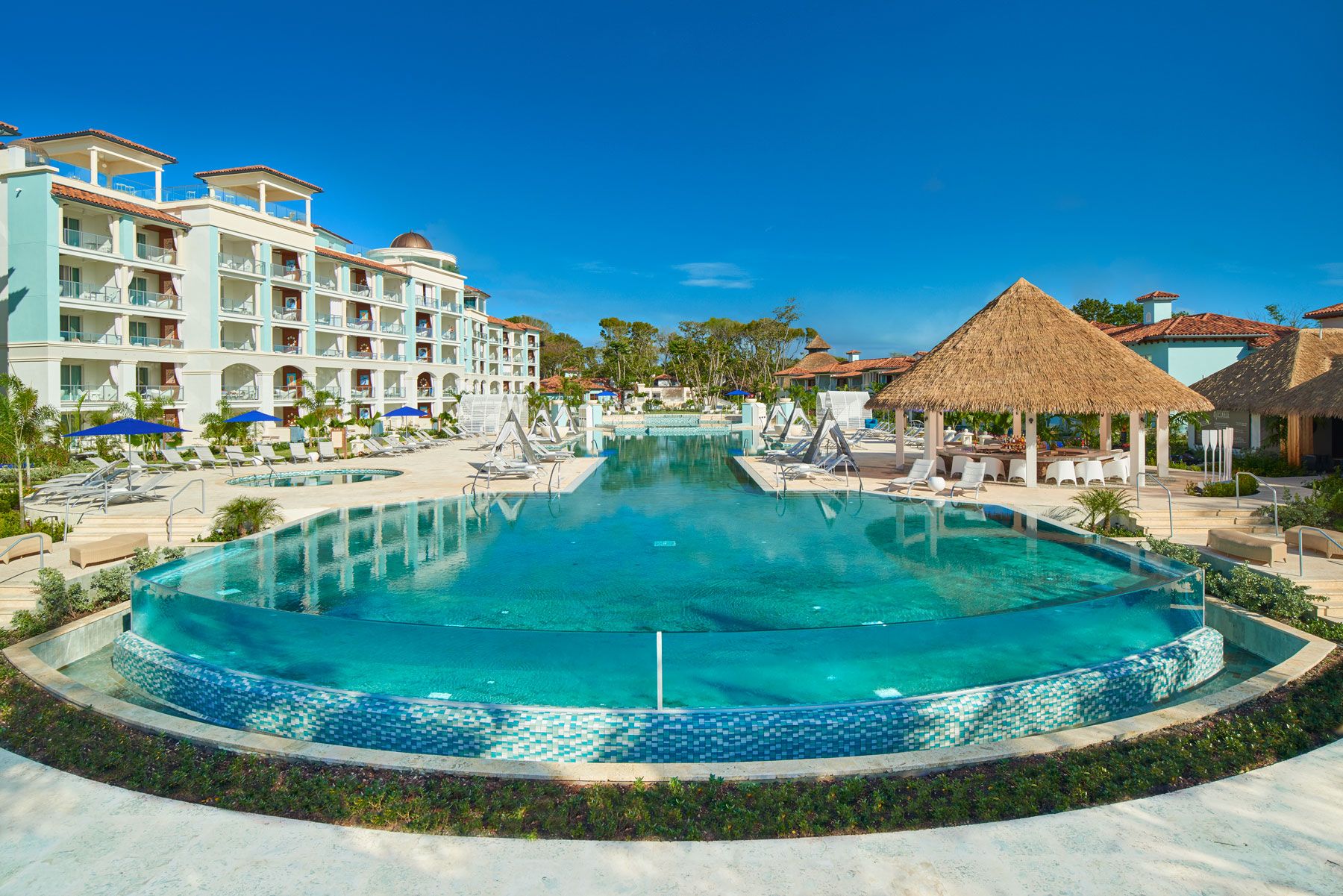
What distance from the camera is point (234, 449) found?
67.4 ft

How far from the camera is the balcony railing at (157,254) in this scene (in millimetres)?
29250

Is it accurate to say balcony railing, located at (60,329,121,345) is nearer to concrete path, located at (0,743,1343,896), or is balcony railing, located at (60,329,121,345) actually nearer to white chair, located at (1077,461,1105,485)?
concrete path, located at (0,743,1343,896)

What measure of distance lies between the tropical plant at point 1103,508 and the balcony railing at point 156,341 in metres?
32.3

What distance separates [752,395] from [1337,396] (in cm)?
5128

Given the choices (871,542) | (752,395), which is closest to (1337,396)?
(871,542)

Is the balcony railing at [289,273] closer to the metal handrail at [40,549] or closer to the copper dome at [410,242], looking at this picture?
the copper dome at [410,242]

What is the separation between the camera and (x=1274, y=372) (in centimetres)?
1972

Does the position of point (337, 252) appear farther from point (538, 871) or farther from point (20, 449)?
point (538, 871)

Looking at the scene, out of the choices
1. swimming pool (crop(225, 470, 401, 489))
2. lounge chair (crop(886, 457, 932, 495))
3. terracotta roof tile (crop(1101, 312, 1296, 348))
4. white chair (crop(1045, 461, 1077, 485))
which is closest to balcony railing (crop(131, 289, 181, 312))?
swimming pool (crop(225, 470, 401, 489))

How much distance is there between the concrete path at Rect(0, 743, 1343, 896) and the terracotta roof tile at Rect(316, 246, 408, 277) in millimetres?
38842

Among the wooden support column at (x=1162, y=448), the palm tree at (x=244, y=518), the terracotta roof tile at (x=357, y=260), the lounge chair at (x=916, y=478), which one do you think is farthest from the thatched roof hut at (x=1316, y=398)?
the terracotta roof tile at (x=357, y=260)

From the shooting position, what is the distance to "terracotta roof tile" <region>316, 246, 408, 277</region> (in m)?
38.1

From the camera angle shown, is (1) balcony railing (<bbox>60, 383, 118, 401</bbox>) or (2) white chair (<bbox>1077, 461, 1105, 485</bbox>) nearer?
(2) white chair (<bbox>1077, 461, 1105, 485</bbox>)

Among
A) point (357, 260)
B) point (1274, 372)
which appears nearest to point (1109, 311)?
point (1274, 372)
